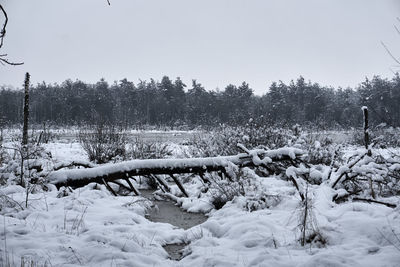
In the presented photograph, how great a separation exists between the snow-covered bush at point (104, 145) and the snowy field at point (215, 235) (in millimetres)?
5365

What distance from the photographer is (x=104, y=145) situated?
1039cm

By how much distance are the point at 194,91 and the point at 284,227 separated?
50924mm

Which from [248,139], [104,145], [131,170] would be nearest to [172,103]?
[104,145]

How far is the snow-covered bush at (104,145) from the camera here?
1027 cm

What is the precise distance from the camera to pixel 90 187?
587cm

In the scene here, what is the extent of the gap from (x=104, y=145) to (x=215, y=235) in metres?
7.49

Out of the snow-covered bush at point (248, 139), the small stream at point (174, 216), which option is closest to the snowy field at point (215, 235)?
the small stream at point (174, 216)

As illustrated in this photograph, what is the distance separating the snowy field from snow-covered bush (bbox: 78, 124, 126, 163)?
5365mm

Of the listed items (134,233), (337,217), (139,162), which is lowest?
(134,233)

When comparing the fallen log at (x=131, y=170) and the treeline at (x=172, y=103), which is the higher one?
the treeline at (x=172, y=103)

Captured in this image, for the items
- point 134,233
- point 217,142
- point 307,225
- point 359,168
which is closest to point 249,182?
point 359,168

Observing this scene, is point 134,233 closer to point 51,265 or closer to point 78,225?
point 78,225

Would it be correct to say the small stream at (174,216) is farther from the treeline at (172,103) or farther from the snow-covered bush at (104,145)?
the treeline at (172,103)

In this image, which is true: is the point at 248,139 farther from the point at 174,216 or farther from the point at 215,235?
the point at 215,235
